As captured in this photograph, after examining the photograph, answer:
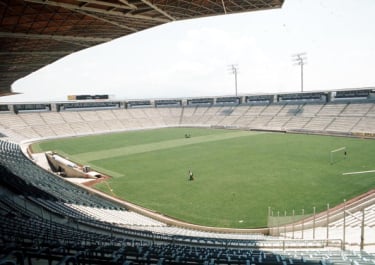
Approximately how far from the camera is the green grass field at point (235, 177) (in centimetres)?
2277

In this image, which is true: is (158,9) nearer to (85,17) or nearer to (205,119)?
(85,17)

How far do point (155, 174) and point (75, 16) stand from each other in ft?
71.6

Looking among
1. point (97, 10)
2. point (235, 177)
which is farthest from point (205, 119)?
point (97, 10)

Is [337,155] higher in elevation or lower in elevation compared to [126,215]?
higher

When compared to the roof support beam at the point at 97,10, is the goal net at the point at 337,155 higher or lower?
lower

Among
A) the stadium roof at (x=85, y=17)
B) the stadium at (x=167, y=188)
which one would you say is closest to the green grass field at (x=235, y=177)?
the stadium at (x=167, y=188)

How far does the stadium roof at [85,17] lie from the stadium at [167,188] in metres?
0.08

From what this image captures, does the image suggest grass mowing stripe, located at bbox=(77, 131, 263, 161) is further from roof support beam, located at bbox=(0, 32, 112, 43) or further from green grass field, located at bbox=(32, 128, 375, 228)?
roof support beam, located at bbox=(0, 32, 112, 43)

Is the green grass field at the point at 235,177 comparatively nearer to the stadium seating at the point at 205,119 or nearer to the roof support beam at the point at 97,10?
the roof support beam at the point at 97,10

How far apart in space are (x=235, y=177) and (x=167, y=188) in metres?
7.34

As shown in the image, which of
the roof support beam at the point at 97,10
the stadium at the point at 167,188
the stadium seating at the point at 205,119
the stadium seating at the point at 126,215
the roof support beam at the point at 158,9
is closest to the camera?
the stadium seating at the point at 126,215

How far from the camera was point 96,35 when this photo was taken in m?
19.5

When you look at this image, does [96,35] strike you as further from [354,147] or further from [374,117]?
[374,117]

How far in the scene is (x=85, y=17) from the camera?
1517cm
